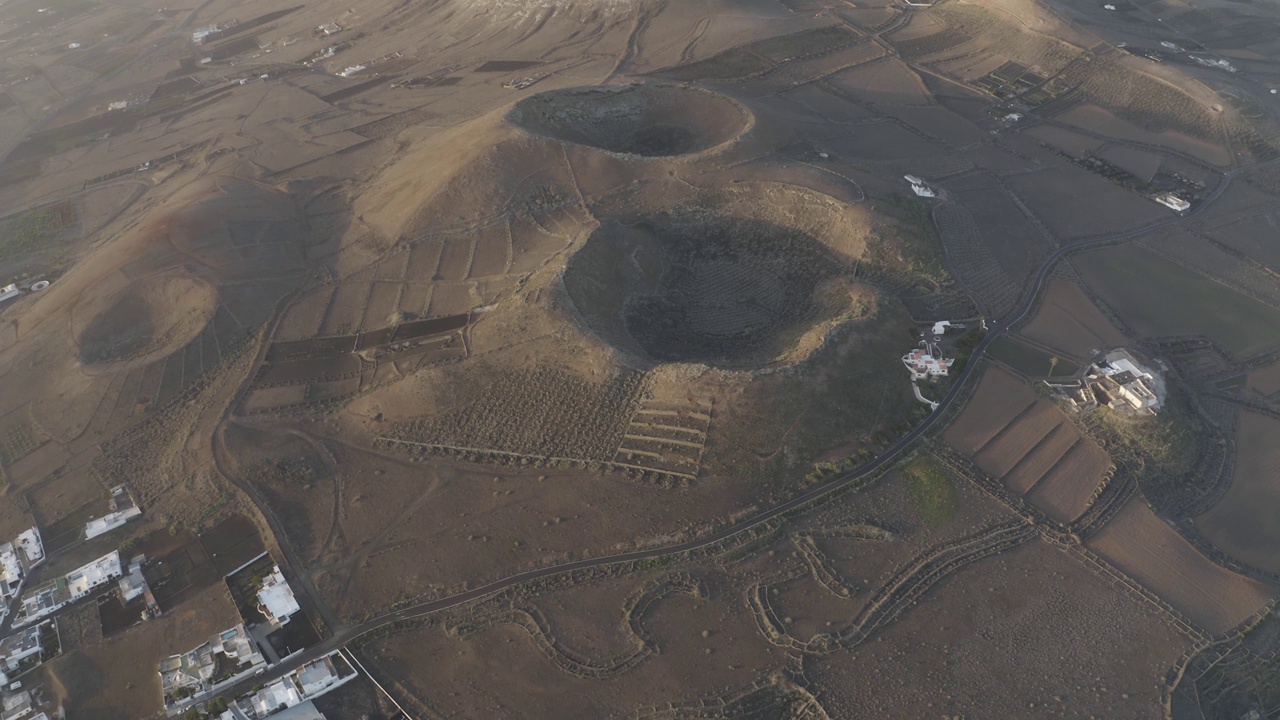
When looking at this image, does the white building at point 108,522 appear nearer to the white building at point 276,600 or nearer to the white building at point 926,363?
the white building at point 276,600

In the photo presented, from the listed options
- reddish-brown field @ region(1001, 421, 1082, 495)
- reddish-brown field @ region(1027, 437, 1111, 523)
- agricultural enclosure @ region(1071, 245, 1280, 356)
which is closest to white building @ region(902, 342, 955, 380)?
reddish-brown field @ region(1001, 421, 1082, 495)

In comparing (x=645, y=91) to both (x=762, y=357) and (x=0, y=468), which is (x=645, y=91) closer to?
(x=762, y=357)

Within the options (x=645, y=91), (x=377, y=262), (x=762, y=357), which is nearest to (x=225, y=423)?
(x=377, y=262)

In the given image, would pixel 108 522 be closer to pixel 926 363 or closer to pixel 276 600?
pixel 276 600

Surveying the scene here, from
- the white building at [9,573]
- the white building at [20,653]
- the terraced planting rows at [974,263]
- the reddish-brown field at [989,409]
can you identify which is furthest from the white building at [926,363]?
the white building at [9,573]

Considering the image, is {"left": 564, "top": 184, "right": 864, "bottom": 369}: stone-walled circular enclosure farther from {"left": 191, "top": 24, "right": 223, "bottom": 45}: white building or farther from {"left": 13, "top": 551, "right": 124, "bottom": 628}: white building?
{"left": 191, "top": 24, "right": 223, "bottom": 45}: white building

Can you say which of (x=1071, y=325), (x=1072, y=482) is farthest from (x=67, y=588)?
(x=1071, y=325)
